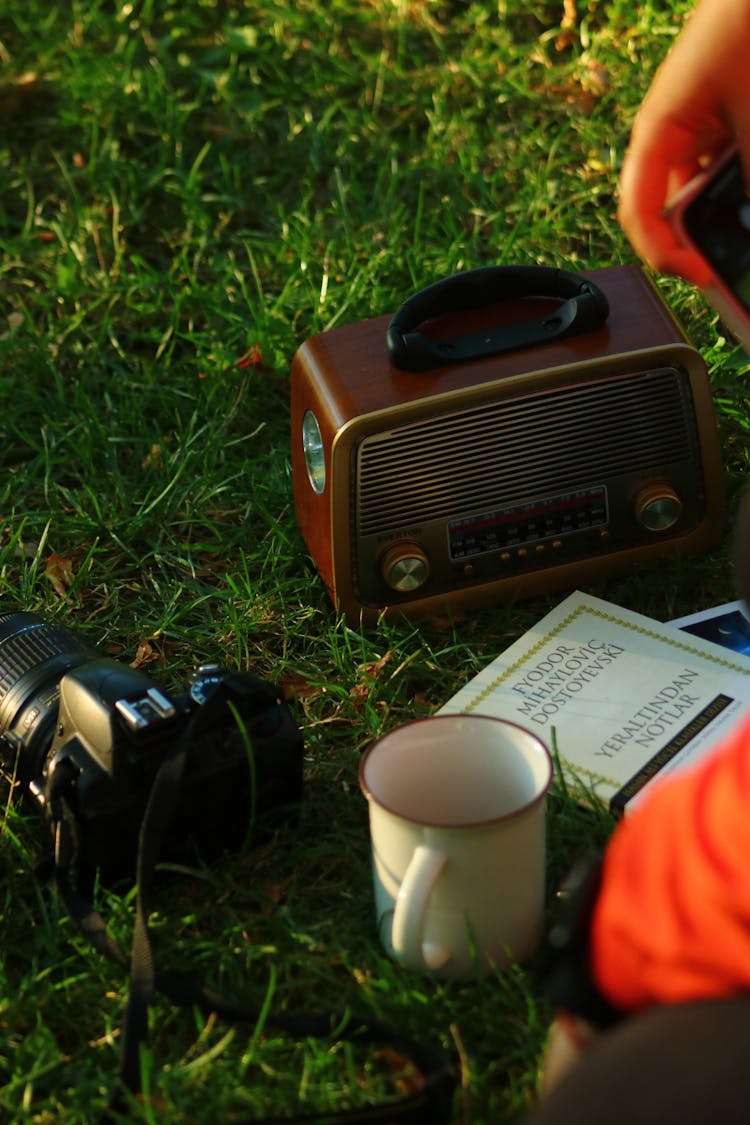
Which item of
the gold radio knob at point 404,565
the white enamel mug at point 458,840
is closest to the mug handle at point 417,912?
the white enamel mug at point 458,840

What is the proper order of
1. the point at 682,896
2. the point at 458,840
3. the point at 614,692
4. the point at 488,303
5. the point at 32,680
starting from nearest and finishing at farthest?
the point at 682,896 → the point at 458,840 → the point at 32,680 → the point at 614,692 → the point at 488,303

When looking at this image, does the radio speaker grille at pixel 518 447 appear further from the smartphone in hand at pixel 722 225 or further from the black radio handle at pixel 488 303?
the smartphone in hand at pixel 722 225

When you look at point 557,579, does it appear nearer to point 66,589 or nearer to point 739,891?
point 66,589

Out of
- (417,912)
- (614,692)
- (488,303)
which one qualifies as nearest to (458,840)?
(417,912)

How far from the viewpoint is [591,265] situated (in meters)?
2.42

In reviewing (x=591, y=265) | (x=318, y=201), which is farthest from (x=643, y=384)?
(x=318, y=201)

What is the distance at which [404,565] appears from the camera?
5.71ft

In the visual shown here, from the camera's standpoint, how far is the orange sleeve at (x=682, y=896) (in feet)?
2.82

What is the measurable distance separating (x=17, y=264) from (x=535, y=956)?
72.6 inches

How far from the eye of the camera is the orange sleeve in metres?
0.86

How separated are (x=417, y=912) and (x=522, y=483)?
68 centimetres

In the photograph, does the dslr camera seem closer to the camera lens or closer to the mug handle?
the camera lens

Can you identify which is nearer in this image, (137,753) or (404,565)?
(137,753)

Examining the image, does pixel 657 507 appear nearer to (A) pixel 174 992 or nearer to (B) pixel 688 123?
(B) pixel 688 123
